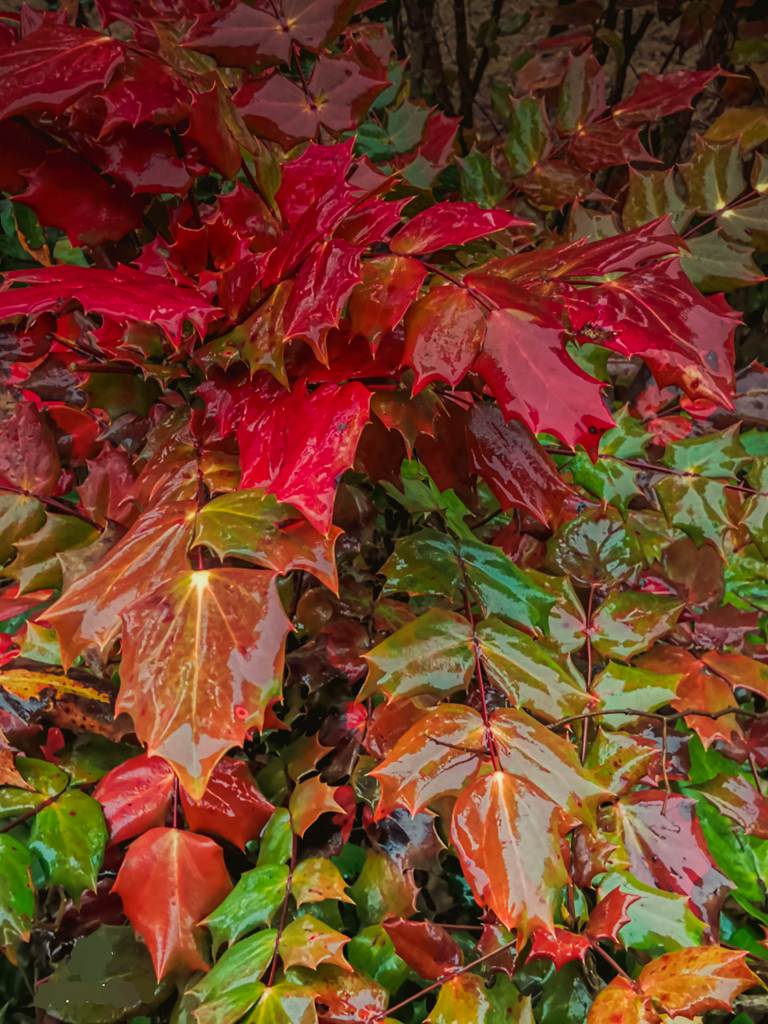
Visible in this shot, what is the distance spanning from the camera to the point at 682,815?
0.68 m

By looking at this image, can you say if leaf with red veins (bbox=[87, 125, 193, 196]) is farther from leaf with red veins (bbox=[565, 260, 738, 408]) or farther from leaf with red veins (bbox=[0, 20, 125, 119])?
leaf with red veins (bbox=[565, 260, 738, 408])

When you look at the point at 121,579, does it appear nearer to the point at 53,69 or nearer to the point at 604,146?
the point at 53,69

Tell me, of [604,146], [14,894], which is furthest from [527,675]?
[604,146]

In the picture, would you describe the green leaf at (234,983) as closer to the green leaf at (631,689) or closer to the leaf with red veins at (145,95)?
the green leaf at (631,689)

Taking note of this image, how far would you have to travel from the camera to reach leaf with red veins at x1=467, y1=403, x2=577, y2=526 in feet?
1.95

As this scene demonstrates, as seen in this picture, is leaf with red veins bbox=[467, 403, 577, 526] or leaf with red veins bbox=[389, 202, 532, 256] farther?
leaf with red veins bbox=[467, 403, 577, 526]

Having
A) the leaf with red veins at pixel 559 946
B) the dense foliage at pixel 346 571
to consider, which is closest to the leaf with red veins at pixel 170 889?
the dense foliage at pixel 346 571

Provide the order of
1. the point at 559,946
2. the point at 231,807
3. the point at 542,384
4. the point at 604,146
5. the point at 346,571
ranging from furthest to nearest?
the point at 604,146, the point at 346,571, the point at 231,807, the point at 559,946, the point at 542,384

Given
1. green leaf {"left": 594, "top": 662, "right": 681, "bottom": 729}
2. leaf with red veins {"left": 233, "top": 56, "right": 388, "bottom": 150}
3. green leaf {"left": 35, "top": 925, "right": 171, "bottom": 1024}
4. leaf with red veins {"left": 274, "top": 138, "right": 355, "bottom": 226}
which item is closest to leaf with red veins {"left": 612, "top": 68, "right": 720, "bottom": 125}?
leaf with red veins {"left": 233, "top": 56, "right": 388, "bottom": 150}

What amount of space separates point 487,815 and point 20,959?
63 centimetres

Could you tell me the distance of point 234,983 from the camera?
1.92ft

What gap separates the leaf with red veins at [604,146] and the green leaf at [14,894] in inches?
34.6

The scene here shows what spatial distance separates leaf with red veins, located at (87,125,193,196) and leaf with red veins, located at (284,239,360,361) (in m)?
0.22

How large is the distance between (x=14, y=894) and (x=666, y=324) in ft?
1.90
